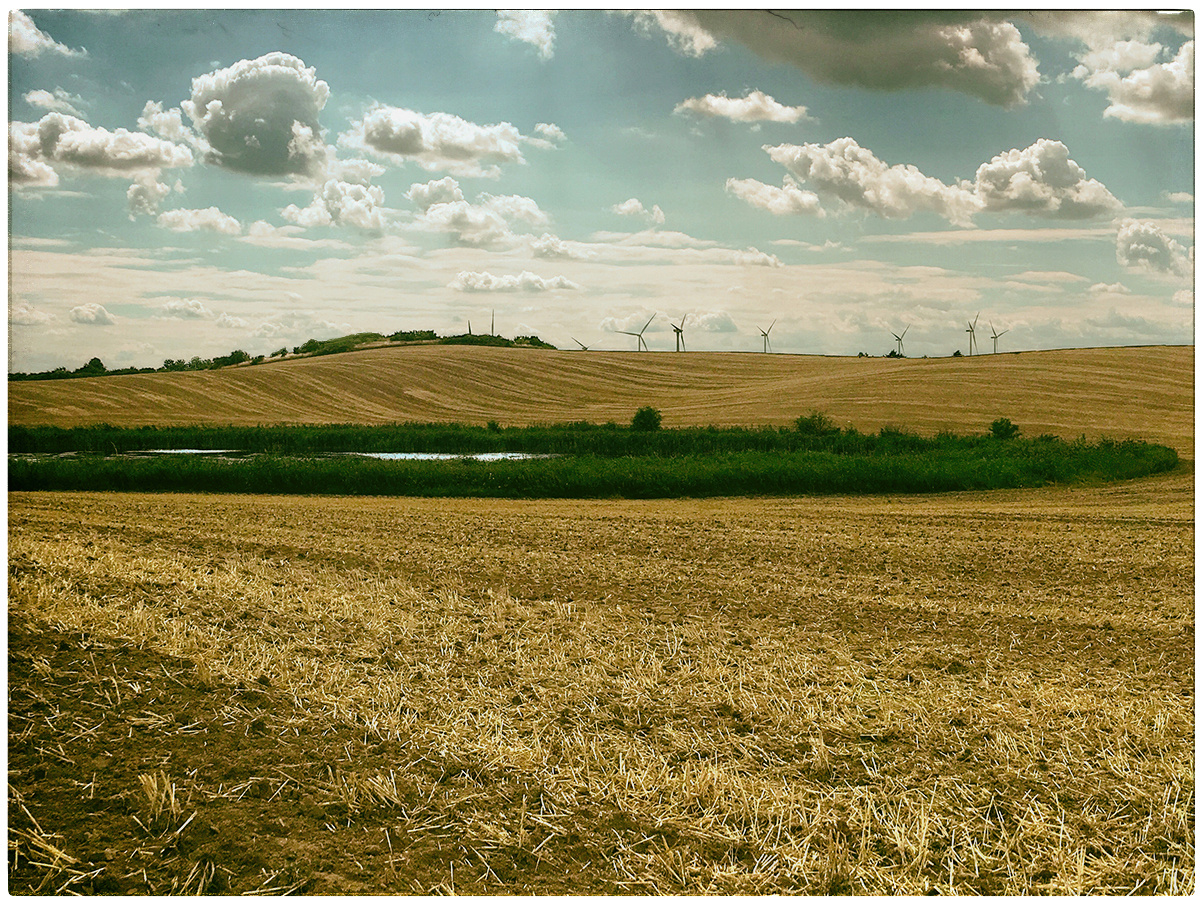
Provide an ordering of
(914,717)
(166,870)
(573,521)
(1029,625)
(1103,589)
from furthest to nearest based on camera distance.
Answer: (573,521)
(1103,589)
(1029,625)
(914,717)
(166,870)

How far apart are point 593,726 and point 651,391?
3561 centimetres

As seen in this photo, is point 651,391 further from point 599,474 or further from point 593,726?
point 593,726

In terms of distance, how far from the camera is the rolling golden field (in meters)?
3.52

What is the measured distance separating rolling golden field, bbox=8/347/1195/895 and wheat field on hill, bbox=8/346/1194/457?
21.1 m

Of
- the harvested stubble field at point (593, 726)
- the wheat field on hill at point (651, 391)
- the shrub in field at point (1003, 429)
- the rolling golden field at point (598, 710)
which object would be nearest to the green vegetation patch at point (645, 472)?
the shrub in field at point (1003, 429)

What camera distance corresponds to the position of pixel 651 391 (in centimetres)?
3991

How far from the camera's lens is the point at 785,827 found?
3670 millimetres

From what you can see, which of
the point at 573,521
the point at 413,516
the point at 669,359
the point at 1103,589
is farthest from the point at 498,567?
the point at 669,359

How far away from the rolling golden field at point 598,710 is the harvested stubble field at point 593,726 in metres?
→ 0.02

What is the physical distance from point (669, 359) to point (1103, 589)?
37.0 m

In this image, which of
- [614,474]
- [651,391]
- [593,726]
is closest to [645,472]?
[614,474]

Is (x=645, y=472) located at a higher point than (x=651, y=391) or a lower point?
lower

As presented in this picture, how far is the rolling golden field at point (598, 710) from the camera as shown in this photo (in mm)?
3516

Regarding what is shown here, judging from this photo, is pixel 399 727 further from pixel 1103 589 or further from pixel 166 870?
pixel 1103 589
